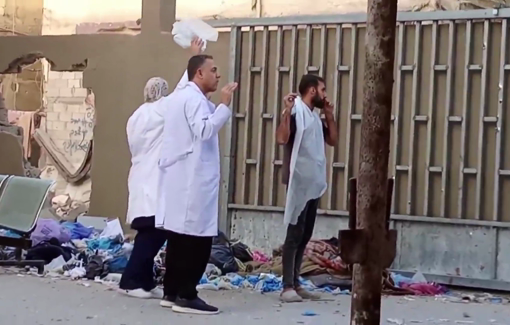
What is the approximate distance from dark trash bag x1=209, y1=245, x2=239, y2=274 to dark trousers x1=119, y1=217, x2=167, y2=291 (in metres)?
1.46

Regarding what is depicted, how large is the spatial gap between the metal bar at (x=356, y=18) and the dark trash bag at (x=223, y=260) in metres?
2.66

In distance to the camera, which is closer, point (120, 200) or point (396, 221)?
point (396, 221)

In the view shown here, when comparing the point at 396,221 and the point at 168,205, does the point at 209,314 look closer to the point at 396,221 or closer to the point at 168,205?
the point at 168,205

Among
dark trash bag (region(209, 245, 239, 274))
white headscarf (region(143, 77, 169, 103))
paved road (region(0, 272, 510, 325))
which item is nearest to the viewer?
paved road (region(0, 272, 510, 325))

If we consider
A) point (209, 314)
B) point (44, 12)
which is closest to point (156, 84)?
point (209, 314)

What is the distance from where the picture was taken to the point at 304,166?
315 inches

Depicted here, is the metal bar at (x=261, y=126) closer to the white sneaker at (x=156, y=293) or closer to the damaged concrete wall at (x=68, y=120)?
the white sneaker at (x=156, y=293)

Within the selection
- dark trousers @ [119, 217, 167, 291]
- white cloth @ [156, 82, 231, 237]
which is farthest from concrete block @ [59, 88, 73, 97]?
white cloth @ [156, 82, 231, 237]

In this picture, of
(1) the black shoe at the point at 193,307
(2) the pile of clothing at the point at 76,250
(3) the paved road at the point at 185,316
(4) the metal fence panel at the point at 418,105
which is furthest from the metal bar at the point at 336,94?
(1) the black shoe at the point at 193,307

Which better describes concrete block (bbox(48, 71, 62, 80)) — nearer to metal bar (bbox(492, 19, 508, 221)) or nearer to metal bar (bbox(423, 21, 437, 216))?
metal bar (bbox(423, 21, 437, 216))

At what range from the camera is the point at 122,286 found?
8.08 meters

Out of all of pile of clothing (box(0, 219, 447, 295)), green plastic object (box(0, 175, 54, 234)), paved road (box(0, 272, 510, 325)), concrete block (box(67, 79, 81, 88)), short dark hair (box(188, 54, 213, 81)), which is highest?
concrete block (box(67, 79, 81, 88))

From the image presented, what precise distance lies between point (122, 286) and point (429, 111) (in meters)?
3.69

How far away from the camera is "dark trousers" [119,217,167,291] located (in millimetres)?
7934
